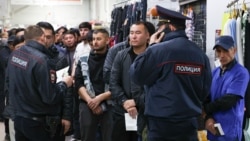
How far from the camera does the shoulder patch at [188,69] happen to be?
8.81 feet

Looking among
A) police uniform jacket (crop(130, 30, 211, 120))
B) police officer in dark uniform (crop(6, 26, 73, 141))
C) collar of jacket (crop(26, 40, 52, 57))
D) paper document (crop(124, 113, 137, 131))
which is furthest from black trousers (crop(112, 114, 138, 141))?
collar of jacket (crop(26, 40, 52, 57))

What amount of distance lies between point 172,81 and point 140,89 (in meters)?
0.76

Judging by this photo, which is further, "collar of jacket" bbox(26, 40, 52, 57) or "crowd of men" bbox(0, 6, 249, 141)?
"collar of jacket" bbox(26, 40, 52, 57)

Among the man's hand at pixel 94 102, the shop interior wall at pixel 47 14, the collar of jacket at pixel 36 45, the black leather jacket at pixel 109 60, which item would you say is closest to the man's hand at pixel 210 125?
the black leather jacket at pixel 109 60

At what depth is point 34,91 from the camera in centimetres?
303

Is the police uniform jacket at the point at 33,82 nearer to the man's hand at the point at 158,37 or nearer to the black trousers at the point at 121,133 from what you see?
the black trousers at the point at 121,133

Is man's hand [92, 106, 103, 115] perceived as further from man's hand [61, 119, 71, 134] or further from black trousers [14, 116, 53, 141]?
black trousers [14, 116, 53, 141]

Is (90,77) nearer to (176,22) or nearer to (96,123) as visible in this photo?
(96,123)

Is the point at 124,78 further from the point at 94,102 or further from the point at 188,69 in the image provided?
the point at 188,69

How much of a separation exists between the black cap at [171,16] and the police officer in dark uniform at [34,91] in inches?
38.3

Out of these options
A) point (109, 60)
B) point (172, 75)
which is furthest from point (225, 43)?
point (109, 60)

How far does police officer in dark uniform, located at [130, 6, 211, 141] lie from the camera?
2691mm

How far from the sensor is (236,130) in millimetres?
3193

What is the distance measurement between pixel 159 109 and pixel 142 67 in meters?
0.32
